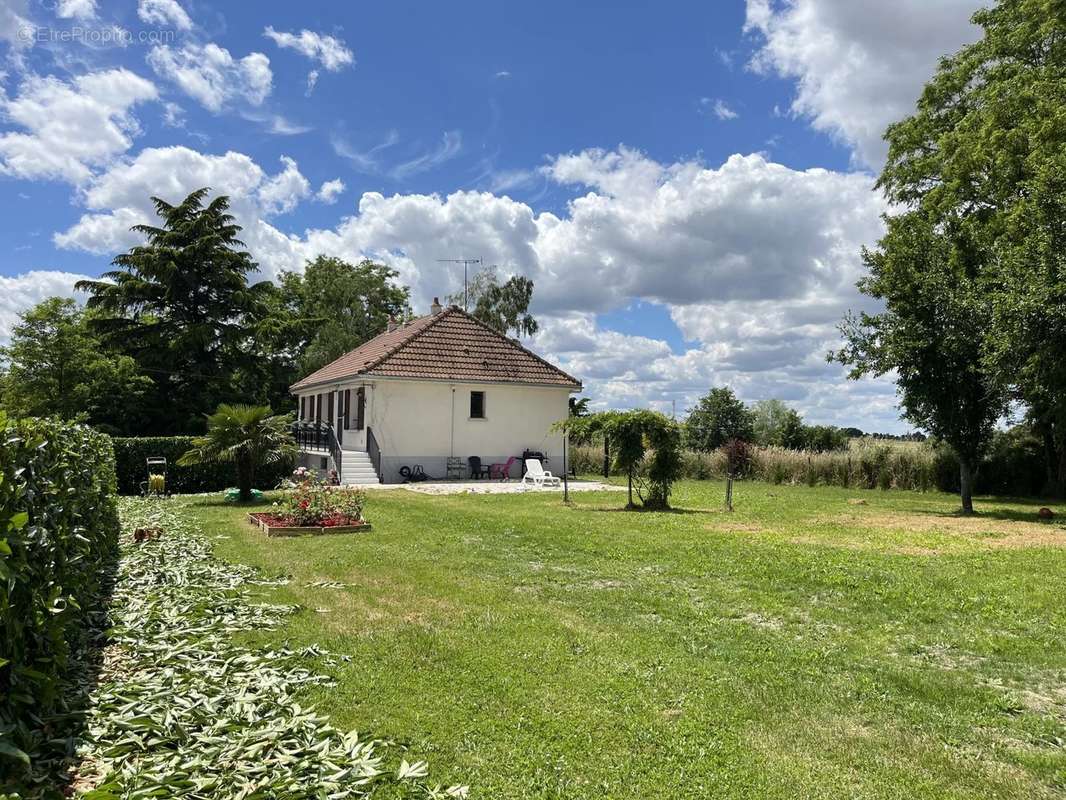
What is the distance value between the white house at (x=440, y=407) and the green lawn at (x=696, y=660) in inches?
475

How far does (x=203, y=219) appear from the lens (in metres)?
32.9

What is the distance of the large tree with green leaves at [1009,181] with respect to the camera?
14.5 metres

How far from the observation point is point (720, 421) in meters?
35.5

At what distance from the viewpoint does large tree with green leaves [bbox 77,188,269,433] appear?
105ft

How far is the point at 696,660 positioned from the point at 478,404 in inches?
782

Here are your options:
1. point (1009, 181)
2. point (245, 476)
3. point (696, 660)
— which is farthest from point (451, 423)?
point (696, 660)

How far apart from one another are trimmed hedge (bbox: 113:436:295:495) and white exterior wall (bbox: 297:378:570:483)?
11.3 feet

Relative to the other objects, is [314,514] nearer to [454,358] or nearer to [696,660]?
[696,660]

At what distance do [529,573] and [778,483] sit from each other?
2016 cm

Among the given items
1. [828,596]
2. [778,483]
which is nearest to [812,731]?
[828,596]

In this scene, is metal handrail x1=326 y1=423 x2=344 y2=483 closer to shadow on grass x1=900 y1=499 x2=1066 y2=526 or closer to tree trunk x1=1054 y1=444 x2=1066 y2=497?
shadow on grass x1=900 y1=499 x2=1066 y2=526

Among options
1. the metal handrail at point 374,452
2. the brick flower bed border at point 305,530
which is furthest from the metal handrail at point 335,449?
the brick flower bed border at point 305,530

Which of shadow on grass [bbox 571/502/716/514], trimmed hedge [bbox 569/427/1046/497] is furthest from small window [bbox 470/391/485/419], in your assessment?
shadow on grass [bbox 571/502/716/514]

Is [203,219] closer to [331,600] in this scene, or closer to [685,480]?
[685,480]
